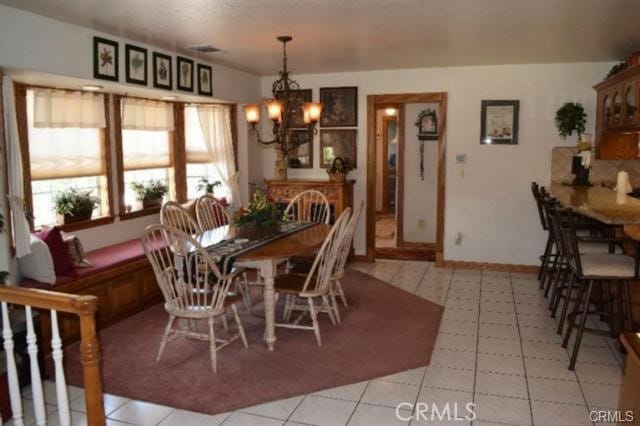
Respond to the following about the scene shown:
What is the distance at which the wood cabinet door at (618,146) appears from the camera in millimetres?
5281

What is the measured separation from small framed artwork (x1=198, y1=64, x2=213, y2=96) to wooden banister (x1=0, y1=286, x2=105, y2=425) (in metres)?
3.66

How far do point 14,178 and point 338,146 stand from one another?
387cm

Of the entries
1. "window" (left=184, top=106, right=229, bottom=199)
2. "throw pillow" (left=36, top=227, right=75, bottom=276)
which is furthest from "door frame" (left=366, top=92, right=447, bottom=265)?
"throw pillow" (left=36, top=227, right=75, bottom=276)

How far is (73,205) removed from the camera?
4.66 meters

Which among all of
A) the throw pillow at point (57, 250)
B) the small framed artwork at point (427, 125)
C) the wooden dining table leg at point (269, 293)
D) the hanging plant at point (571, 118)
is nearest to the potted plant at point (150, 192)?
the throw pillow at point (57, 250)

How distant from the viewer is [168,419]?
2945mm

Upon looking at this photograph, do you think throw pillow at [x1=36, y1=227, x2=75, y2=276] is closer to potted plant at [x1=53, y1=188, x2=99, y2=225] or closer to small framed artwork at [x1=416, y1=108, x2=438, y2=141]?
potted plant at [x1=53, y1=188, x2=99, y2=225]

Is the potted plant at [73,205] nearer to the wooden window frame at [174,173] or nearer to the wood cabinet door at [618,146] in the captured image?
the wooden window frame at [174,173]

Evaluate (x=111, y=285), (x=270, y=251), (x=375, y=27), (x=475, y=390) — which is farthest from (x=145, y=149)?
(x=475, y=390)

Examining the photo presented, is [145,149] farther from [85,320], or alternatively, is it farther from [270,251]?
[85,320]

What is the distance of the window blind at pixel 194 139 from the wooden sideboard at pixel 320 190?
852 mm

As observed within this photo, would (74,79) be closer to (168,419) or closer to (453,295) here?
(168,419)

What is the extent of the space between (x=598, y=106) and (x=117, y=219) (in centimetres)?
512

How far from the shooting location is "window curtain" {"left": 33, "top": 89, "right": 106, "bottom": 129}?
14.4 ft
